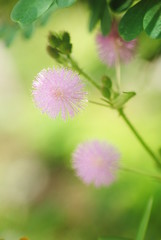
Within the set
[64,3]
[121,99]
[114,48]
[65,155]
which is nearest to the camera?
[64,3]

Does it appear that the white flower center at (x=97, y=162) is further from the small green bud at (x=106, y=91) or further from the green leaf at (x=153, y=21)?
the green leaf at (x=153, y=21)

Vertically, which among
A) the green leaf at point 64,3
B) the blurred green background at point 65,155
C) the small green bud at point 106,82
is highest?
the green leaf at point 64,3

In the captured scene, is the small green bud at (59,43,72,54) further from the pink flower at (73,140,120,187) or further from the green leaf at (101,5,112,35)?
the pink flower at (73,140,120,187)

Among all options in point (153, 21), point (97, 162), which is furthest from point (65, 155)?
point (153, 21)

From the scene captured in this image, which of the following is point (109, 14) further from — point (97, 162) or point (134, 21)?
point (97, 162)

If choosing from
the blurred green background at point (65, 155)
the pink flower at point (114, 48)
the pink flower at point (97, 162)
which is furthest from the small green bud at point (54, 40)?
the blurred green background at point (65, 155)

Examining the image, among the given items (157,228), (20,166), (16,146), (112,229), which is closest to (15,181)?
(20,166)

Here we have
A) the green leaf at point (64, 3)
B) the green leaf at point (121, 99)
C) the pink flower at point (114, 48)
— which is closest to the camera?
the green leaf at point (64, 3)
